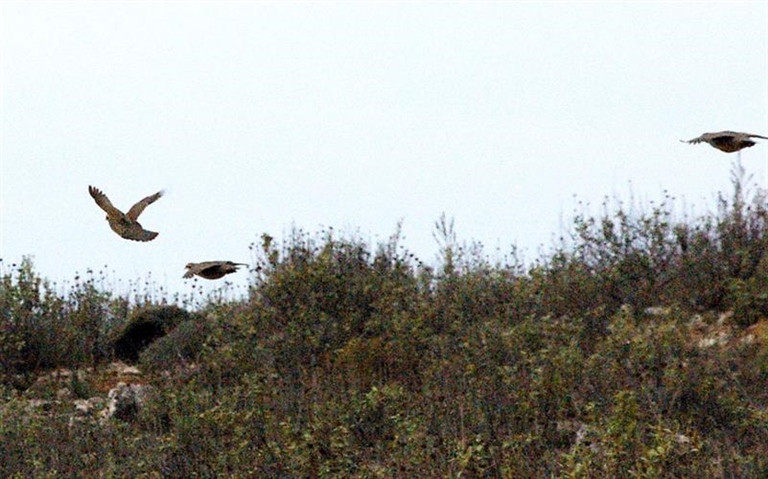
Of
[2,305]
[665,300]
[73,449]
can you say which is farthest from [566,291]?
[2,305]

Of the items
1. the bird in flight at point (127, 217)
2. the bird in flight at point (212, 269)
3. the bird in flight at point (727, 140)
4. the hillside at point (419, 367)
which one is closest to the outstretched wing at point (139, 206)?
the bird in flight at point (127, 217)

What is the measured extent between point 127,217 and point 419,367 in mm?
3499

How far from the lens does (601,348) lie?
27.6ft

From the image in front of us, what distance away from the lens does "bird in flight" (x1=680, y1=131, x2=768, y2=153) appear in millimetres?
6125

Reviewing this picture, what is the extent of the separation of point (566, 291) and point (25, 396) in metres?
5.09

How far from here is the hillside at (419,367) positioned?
7.20 meters

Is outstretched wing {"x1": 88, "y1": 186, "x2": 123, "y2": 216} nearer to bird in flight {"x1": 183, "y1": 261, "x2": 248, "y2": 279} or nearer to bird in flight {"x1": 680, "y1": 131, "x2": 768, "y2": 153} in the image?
bird in flight {"x1": 183, "y1": 261, "x2": 248, "y2": 279}

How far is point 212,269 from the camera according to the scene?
281 inches

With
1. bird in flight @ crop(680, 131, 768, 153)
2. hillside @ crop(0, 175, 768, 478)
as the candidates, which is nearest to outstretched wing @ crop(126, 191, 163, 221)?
hillside @ crop(0, 175, 768, 478)

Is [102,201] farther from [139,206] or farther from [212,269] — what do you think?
[212,269]

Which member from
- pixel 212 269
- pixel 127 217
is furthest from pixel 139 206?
pixel 212 269

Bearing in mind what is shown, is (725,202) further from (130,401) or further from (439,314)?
(130,401)

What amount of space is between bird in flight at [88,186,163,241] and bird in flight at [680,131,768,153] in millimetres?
3112

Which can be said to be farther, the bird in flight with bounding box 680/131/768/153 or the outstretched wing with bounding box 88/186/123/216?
the outstretched wing with bounding box 88/186/123/216
